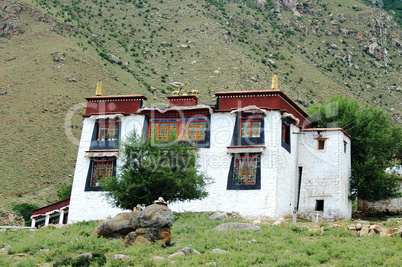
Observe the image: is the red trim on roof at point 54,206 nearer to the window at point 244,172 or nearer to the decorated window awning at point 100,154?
the decorated window awning at point 100,154

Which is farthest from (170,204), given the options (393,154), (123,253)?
(393,154)

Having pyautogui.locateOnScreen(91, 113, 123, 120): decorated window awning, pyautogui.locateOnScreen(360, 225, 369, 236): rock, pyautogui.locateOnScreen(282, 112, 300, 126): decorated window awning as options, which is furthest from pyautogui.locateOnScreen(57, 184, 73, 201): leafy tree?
pyautogui.locateOnScreen(360, 225, 369, 236): rock

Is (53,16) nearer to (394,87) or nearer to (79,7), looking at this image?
(79,7)

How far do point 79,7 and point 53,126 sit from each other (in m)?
37.9

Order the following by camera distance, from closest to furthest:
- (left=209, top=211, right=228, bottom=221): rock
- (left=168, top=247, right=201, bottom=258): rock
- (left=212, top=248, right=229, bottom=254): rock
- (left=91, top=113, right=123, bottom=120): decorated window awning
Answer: (left=168, top=247, right=201, bottom=258): rock, (left=212, top=248, right=229, bottom=254): rock, (left=209, top=211, right=228, bottom=221): rock, (left=91, top=113, right=123, bottom=120): decorated window awning

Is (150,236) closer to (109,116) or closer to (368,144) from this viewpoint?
(109,116)

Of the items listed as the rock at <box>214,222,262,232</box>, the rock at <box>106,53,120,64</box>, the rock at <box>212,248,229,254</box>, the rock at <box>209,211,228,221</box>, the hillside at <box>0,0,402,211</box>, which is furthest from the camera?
the rock at <box>106,53,120,64</box>

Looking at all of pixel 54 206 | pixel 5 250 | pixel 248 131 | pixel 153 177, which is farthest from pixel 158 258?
pixel 54 206

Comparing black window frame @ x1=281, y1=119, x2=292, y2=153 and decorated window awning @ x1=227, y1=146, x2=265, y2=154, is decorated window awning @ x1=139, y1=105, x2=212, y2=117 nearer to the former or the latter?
decorated window awning @ x1=227, y1=146, x2=265, y2=154

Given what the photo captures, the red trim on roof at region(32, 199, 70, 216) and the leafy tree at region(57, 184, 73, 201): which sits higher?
the leafy tree at region(57, 184, 73, 201)

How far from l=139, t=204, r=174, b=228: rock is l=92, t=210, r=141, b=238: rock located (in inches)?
26.3

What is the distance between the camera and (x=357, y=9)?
332ft

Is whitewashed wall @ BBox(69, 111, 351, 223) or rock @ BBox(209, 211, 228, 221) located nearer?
rock @ BBox(209, 211, 228, 221)

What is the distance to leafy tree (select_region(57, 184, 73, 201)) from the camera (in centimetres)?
4715
